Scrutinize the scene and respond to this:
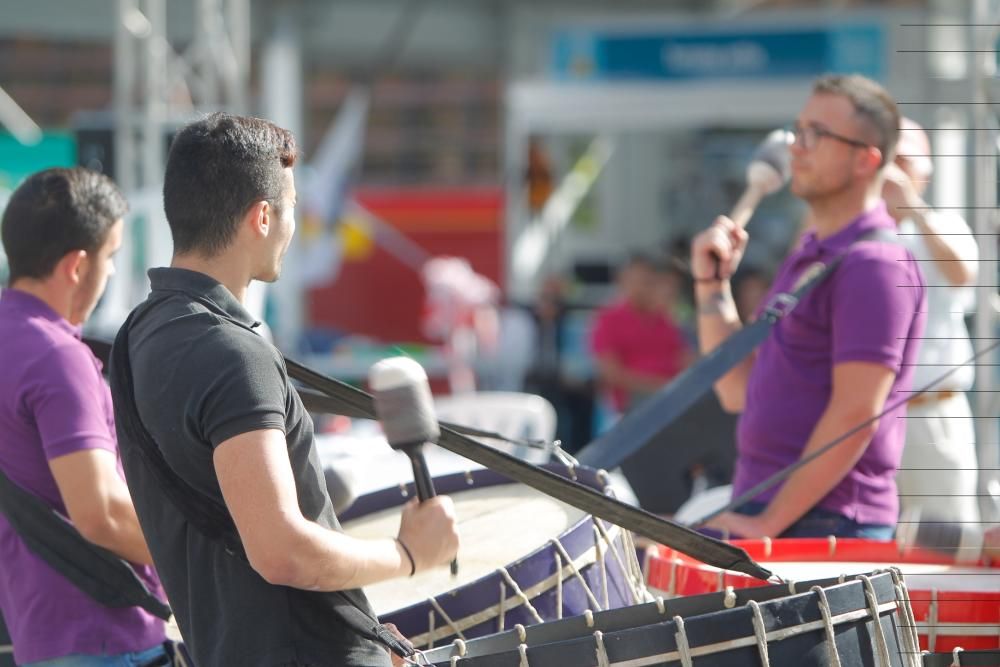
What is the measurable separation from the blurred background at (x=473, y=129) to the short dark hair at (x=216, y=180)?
601cm

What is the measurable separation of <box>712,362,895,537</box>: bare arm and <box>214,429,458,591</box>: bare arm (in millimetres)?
1387

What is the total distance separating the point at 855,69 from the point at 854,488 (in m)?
9.46

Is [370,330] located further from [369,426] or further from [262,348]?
[262,348]

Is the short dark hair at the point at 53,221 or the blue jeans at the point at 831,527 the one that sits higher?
the short dark hair at the point at 53,221

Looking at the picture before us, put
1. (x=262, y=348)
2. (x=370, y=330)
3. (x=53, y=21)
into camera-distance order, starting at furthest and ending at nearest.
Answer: (x=370, y=330)
(x=53, y=21)
(x=262, y=348)

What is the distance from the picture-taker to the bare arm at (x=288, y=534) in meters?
1.70

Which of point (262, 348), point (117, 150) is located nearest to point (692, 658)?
point (262, 348)

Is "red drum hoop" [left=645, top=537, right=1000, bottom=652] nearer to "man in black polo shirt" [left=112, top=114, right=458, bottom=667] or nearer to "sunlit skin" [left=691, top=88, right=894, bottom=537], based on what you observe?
"sunlit skin" [left=691, top=88, right=894, bottom=537]

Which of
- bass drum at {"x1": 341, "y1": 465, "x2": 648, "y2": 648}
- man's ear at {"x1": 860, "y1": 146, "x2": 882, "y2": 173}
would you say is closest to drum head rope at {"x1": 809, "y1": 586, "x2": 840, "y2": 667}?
bass drum at {"x1": 341, "y1": 465, "x2": 648, "y2": 648}

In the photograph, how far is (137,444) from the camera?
1.85 metres

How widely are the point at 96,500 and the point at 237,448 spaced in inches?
29.5

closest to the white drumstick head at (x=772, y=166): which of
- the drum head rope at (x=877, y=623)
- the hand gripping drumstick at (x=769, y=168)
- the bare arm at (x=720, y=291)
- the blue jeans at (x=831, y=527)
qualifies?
the hand gripping drumstick at (x=769, y=168)

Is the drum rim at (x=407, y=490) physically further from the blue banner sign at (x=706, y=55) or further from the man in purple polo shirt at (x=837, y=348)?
the blue banner sign at (x=706, y=55)

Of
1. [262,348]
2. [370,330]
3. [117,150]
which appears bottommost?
[370,330]
